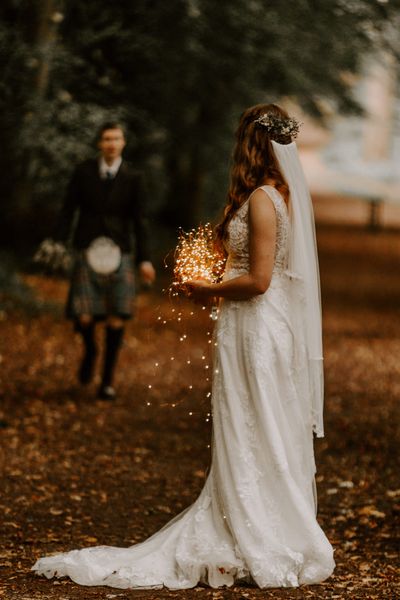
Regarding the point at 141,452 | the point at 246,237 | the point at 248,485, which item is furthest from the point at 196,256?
the point at 141,452

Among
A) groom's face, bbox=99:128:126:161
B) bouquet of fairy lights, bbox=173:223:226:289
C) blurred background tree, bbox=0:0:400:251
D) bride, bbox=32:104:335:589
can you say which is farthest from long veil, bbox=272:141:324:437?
blurred background tree, bbox=0:0:400:251

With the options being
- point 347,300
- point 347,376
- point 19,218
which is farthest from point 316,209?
point 347,376

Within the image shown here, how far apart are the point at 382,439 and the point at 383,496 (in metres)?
1.70

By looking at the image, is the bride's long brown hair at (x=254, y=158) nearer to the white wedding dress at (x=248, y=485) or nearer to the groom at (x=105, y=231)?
the white wedding dress at (x=248, y=485)

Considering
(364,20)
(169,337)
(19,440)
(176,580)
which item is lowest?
(176,580)

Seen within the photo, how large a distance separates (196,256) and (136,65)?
1054 cm

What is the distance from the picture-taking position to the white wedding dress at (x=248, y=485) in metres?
4.82

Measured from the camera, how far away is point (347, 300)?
18.6 metres

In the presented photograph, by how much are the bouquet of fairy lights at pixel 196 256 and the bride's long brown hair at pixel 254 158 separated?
301mm

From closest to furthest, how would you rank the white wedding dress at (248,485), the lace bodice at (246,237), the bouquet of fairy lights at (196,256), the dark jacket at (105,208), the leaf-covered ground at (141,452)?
the white wedding dress at (248,485), the lace bodice at (246,237), the bouquet of fairy lights at (196,256), the leaf-covered ground at (141,452), the dark jacket at (105,208)

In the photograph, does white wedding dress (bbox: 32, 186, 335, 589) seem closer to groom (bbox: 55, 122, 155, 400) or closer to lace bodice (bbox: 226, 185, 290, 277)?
lace bodice (bbox: 226, 185, 290, 277)

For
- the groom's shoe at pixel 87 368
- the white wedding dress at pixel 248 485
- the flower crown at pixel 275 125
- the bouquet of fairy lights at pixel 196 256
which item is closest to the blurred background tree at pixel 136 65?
the groom's shoe at pixel 87 368

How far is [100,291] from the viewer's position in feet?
28.8

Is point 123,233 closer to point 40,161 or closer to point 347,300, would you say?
point 40,161
